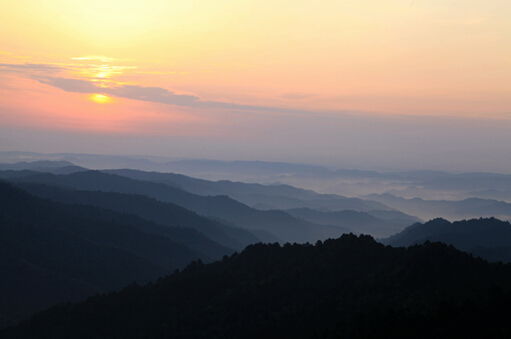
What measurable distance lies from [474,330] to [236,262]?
153ft

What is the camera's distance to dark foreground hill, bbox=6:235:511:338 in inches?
1666

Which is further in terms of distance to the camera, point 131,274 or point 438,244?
point 131,274

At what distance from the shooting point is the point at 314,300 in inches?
2387

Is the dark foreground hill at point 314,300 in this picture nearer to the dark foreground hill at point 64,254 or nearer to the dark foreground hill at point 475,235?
the dark foreground hill at point 64,254

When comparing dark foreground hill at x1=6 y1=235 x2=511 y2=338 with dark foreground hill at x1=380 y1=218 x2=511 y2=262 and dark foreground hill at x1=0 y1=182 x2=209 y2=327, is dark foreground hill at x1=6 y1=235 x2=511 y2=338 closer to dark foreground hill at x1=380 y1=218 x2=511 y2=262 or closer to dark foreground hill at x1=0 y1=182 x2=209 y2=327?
dark foreground hill at x1=0 y1=182 x2=209 y2=327

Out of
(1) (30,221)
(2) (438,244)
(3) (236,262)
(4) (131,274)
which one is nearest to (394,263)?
(2) (438,244)

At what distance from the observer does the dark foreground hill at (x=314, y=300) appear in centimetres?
4231

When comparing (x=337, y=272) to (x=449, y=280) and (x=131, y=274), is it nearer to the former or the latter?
(x=449, y=280)

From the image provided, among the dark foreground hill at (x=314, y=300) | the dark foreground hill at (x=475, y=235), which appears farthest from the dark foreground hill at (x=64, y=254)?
the dark foreground hill at (x=475, y=235)

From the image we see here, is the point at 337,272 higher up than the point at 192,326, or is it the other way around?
the point at 337,272

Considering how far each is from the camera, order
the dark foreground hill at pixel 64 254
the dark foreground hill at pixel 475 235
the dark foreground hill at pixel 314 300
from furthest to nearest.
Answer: the dark foreground hill at pixel 475 235 < the dark foreground hill at pixel 64 254 < the dark foreground hill at pixel 314 300

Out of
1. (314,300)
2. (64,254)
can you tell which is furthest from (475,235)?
(64,254)

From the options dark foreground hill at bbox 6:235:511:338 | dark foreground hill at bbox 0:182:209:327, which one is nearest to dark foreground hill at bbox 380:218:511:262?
dark foreground hill at bbox 6:235:511:338

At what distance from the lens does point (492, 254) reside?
132 metres
